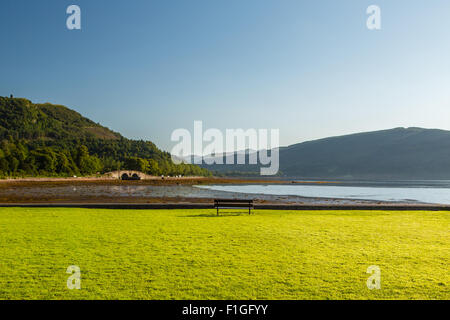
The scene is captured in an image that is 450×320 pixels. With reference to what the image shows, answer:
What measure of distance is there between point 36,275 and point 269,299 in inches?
186

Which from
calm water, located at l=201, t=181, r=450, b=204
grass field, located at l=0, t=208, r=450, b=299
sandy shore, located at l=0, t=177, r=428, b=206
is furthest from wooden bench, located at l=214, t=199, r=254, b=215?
calm water, located at l=201, t=181, r=450, b=204

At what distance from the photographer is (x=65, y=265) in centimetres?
768

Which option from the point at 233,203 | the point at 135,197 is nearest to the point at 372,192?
the point at 135,197

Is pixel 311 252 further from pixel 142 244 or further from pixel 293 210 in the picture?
pixel 293 210

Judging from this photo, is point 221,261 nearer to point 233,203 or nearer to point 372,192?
point 233,203

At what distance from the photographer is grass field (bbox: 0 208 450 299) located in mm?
6113

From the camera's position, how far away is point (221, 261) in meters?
8.12

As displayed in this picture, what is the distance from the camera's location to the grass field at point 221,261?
611cm

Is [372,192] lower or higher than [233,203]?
lower

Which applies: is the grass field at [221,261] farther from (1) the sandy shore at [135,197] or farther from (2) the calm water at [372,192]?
(2) the calm water at [372,192]

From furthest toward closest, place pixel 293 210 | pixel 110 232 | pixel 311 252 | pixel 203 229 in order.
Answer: pixel 293 210
pixel 203 229
pixel 110 232
pixel 311 252

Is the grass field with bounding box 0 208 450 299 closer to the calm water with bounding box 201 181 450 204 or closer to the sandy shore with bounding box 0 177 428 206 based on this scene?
the sandy shore with bounding box 0 177 428 206
